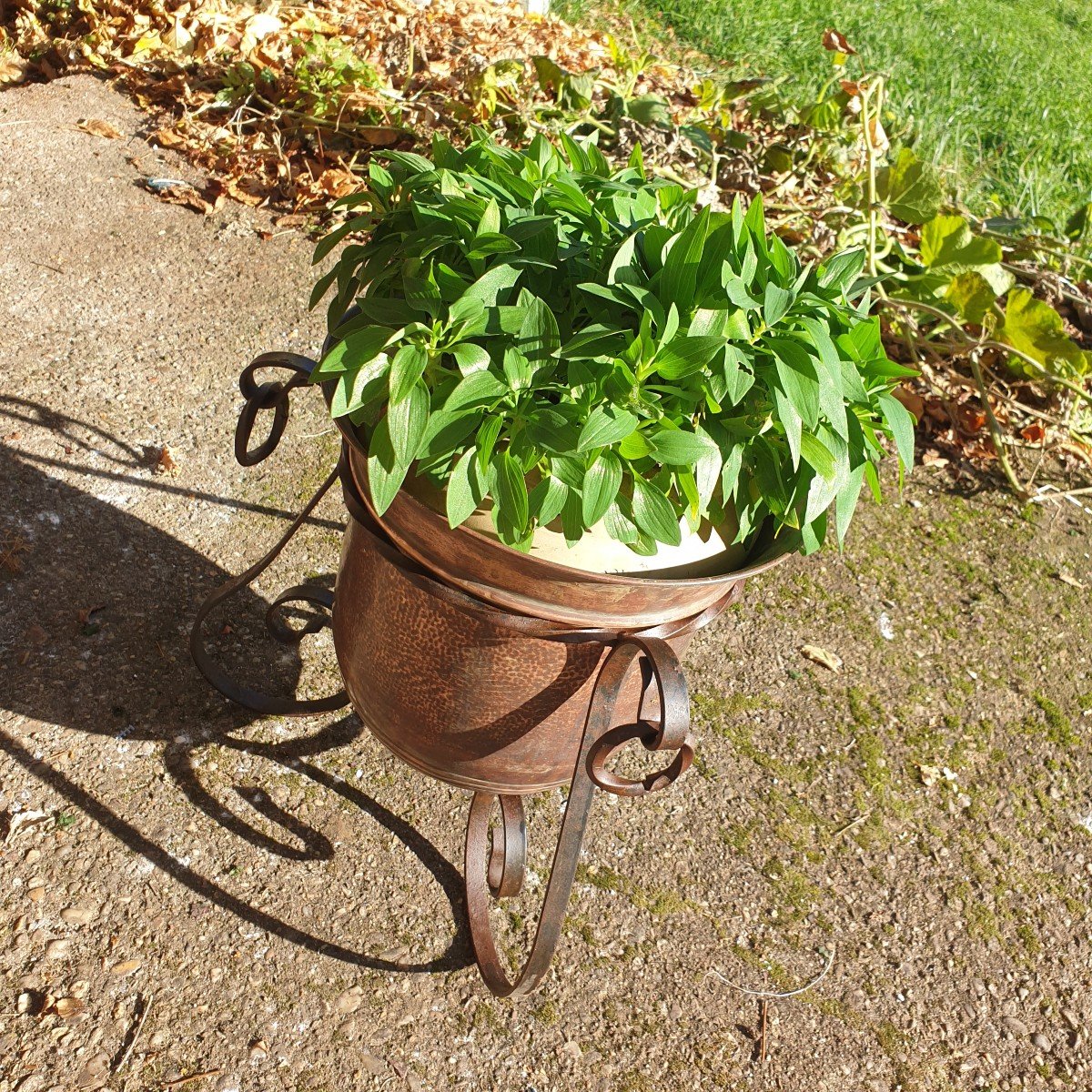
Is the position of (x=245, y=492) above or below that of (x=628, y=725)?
below

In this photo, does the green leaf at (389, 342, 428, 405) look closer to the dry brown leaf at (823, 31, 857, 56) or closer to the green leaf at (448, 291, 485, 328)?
the green leaf at (448, 291, 485, 328)

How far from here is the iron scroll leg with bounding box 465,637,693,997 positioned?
4.67ft

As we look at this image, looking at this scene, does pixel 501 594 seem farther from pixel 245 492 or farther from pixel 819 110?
pixel 819 110

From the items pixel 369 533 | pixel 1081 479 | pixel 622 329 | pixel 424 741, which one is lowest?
pixel 1081 479

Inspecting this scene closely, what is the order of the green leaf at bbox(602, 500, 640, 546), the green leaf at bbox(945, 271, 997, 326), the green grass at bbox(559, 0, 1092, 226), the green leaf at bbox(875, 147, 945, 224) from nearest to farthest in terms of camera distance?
1. the green leaf at bbox(602, 500, 640, 546)
2. the green leaf at bbox(945, 271, 997, 326)
3. the green leaf at bbox(875, 147, 945, 224)
4. the green grass at bbox(559, 0, 1092, 226)

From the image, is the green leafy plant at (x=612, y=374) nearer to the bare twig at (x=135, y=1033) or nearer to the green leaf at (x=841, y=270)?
the green leaf at (x=841, y=270)

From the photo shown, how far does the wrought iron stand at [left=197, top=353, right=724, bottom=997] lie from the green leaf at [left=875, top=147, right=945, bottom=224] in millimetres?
2285

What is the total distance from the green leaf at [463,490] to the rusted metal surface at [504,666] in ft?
0.25

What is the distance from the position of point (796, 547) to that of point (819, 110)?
2.81 meters

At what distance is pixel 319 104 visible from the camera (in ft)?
12.3

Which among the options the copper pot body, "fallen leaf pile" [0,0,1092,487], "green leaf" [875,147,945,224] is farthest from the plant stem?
the copper pot body

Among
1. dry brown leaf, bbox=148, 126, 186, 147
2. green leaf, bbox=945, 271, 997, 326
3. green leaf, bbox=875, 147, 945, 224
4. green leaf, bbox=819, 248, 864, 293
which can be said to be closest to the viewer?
green leaf, bbox=819, 248, 864, 293

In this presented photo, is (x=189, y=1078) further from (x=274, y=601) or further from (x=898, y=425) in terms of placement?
(x=898, y=425)

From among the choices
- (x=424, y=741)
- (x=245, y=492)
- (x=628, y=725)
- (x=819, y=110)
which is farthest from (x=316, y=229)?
(x=628, y=725)
